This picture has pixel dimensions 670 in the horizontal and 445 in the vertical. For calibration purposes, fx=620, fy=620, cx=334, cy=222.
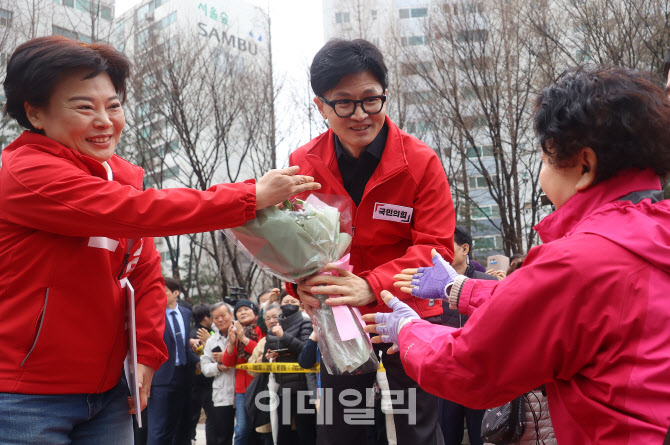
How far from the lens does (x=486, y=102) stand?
1391cm

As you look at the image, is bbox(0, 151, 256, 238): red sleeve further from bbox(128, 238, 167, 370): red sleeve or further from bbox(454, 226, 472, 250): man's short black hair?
bbox(454, 226, 472, 250): man's short black hair

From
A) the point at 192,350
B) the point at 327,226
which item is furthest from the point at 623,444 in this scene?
the point at 192,350

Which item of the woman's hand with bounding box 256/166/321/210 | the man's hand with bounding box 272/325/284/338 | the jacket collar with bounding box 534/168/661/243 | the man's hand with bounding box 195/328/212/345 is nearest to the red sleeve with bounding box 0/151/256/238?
the woman's hand with bounding box 256/166/321/210

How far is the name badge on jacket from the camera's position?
10.1ft

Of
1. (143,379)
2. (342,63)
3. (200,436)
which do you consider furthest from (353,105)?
(200,436)

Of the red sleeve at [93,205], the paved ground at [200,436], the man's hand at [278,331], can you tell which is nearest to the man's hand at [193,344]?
the paved ground at [200,436]

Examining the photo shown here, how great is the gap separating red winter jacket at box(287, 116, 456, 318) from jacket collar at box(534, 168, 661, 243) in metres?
0.99

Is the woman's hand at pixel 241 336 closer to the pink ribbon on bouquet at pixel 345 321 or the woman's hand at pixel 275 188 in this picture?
the pink ribbon on bouquet at pixel 345 321

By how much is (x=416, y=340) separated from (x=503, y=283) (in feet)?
1.30

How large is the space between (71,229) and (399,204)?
152cm

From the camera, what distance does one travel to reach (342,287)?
108 inches

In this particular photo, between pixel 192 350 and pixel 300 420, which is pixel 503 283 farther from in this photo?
pixel 192 350

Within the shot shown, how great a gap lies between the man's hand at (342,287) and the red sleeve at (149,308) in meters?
0.71

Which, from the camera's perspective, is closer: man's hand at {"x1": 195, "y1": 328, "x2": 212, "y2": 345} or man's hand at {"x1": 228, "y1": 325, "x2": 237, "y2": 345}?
man's hand at {"x1": 228, "y1": 325, "x2": 237, "y2": 345}
